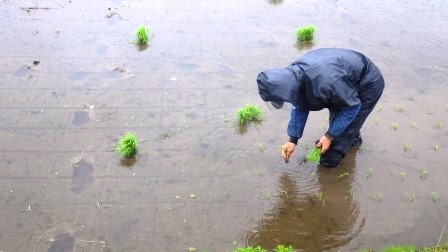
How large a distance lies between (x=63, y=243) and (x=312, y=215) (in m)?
2.51

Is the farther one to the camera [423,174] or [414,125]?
[414,125]

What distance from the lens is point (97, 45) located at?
24.3 feet

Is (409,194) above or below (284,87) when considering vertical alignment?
below

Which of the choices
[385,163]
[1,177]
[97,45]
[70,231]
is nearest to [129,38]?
[97,45]

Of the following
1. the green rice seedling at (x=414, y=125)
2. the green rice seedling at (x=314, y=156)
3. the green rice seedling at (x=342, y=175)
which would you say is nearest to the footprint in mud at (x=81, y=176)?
the green rice seedling at (x=314, y=156)

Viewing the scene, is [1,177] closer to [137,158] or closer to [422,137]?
[137,158]

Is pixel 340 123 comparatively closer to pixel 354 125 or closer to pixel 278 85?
pixel 354 125

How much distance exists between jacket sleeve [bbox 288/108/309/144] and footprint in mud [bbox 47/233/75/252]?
7.91 ft

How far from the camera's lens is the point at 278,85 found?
3869 millimetres

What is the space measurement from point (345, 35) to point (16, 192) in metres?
5.91

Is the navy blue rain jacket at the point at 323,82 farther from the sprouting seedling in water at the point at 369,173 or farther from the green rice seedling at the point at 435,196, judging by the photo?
the green rice seedling at the point at 435,196

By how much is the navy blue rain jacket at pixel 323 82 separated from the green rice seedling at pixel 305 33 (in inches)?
134

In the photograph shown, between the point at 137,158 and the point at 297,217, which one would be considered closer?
the point at 297,217

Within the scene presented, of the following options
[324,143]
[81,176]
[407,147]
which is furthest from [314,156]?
[81,176]
